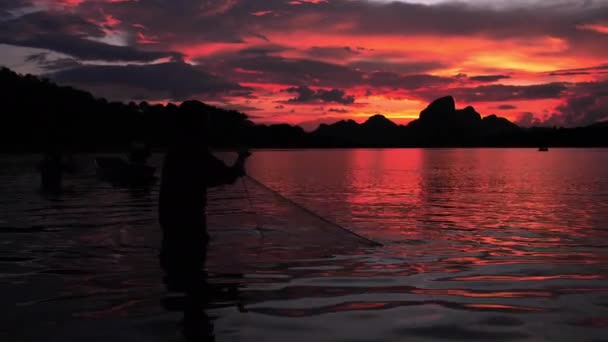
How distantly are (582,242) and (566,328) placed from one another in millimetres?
8046

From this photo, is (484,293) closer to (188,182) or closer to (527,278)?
(527,278)

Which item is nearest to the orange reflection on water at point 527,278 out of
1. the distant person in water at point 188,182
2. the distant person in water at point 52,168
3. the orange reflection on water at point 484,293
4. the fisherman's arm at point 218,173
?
the orange reflection on water at point 484,293

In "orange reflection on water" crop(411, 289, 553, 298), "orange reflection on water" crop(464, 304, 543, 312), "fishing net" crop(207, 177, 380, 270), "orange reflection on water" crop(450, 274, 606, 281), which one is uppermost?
"orange reflection on water" crop(464, 304, 543, 312)

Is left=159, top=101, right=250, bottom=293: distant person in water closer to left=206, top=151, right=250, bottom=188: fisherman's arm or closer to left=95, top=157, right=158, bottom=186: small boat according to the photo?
left=206, top=151, right=250, bottom=188: fisherman's arm

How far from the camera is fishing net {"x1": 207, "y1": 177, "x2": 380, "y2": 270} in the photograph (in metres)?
10.7

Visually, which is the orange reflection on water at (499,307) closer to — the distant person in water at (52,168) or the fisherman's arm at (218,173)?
the fisherman's arm at (218,173)

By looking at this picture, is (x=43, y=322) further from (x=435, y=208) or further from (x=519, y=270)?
(x=435, y=208)

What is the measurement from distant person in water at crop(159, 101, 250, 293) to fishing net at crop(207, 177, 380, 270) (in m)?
0.64

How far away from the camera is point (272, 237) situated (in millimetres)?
13508

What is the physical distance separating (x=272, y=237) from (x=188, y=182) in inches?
193

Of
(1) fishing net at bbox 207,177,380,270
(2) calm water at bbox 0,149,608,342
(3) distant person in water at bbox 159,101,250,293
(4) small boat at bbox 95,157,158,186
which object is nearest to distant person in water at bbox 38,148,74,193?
(4) small boat at bbox 95,157,158,186

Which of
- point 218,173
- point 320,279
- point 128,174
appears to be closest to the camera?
point 320,279

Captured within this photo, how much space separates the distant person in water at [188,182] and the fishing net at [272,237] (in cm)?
64

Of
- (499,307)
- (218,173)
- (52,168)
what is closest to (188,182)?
(218,173)
